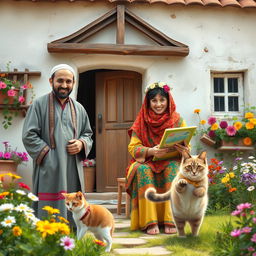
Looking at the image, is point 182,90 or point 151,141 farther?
point 182,90

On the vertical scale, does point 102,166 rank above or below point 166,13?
below

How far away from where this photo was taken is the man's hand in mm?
3715

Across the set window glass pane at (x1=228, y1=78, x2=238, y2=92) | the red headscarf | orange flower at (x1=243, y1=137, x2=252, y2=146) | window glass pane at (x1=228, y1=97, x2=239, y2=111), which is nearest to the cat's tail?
the red headscarf

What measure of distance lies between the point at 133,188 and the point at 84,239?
133 centimetres

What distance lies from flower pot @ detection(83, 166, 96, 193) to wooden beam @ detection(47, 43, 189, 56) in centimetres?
218

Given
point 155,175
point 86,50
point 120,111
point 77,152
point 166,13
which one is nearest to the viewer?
point 77,152

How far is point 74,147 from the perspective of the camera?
146 inches

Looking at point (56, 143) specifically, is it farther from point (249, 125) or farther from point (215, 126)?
point (249, 125)

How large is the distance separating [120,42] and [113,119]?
62.0 inches

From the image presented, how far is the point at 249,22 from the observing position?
7.04 meters

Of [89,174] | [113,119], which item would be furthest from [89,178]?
[113,119]

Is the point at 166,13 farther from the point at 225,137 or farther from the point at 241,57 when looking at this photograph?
the point at 225,137

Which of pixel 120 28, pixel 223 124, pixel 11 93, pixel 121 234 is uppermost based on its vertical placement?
pixel 120 28

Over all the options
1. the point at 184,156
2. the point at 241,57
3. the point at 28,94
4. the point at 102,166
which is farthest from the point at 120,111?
the point at 184,156
